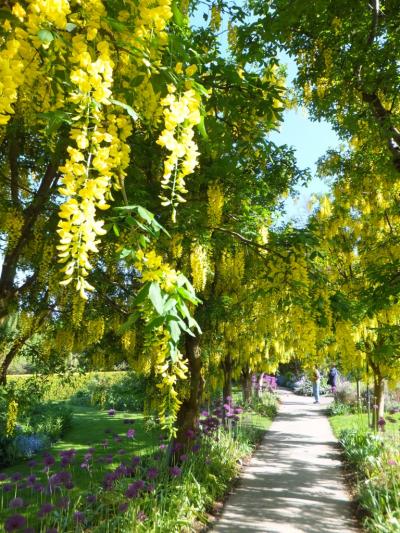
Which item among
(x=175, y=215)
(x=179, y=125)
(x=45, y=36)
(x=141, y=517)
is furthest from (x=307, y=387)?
(x=45, y=36)

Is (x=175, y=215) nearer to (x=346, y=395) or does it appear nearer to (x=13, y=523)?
(x=13, y=523)

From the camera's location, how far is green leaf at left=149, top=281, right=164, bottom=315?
1.50 metres

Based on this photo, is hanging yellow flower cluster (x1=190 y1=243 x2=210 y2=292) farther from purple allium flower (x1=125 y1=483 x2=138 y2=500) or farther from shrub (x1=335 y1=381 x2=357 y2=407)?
shrub (x1=335 y1=381 x2=357 y2=407)

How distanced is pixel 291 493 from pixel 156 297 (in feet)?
18.9

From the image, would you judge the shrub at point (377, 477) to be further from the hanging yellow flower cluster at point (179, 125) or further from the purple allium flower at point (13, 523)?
the hanging yellow flower cluster at point (179, 125)

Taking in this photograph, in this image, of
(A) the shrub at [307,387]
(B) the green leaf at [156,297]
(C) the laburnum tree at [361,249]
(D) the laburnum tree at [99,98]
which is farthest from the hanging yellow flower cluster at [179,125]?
(A) the shrub at [307,387]

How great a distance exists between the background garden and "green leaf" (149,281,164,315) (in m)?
0.01

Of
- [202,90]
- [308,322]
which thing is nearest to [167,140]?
[202,90]

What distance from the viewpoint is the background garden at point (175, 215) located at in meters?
1.68

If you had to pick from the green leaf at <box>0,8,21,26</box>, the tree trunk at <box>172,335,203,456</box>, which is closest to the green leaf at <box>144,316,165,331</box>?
the green leaf at <box>0,8,21,26</box>

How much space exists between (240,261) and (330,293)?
1264 millimetres

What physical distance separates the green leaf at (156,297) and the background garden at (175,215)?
1cm

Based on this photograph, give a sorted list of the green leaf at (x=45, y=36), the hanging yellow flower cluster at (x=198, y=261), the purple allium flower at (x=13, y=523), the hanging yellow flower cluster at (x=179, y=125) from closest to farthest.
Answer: the green leaf at (x=45, y=36)
the hanging yellow flower cluster at (x=179, y=125)
the purple allium flower at (x=13, y=523)
the hanging yellow flower cluster at (x=198, y=261)

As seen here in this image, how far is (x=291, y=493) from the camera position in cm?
625
